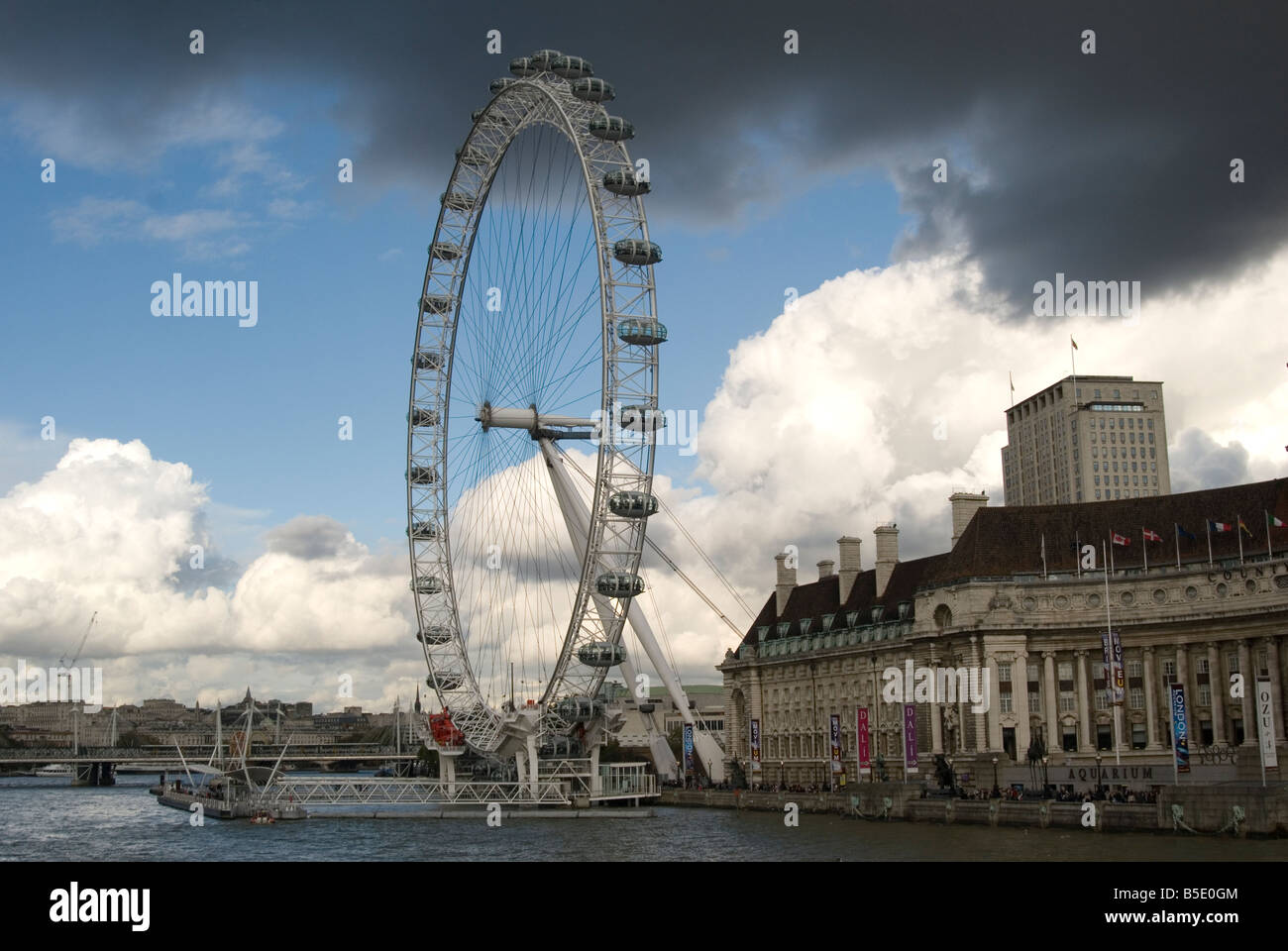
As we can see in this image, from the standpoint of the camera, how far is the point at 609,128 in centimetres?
7206

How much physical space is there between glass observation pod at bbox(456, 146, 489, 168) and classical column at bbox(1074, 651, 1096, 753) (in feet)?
151

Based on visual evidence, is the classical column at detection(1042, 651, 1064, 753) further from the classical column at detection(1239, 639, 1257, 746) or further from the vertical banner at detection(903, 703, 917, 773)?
the classical column at detection(1239, 639, 1257, 746)

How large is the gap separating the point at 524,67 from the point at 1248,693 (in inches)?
2035

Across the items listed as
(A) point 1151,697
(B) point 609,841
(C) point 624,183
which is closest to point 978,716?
(A) point 1151,697

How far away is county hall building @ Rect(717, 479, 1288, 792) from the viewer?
80625mm

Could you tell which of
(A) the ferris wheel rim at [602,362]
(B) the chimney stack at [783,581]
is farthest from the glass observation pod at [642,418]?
(B) the chimney stack at [783,581]

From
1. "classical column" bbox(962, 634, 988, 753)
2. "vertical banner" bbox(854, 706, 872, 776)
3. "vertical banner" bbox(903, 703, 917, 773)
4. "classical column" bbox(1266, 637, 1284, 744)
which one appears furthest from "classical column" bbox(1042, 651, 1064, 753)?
"classical column" bbox(1266, 637, 1284, 744)

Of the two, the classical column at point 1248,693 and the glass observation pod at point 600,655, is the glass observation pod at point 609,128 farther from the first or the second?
the classical column at point 1248,693

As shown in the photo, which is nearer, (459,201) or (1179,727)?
(1179,727)

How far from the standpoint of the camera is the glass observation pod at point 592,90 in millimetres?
74000

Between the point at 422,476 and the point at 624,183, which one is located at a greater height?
the point at 624,183

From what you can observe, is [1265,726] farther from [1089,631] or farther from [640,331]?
[640,331]
